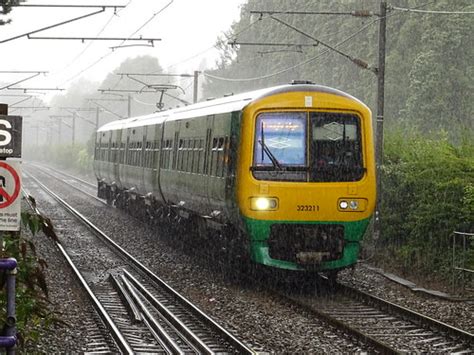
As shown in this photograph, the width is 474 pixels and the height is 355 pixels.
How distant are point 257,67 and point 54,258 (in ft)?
181

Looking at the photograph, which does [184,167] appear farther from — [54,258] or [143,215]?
[143,215]

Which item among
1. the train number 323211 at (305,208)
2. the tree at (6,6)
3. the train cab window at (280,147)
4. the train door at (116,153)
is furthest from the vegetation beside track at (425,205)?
the train door at (116,153)

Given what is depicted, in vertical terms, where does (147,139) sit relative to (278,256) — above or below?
above

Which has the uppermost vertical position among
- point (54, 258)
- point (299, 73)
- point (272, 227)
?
point (299, 73)

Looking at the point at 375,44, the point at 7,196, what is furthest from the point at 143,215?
the point at 375,44

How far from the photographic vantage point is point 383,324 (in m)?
12.0

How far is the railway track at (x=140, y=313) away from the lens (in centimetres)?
1065

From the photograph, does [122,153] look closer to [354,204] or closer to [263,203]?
[263,203]

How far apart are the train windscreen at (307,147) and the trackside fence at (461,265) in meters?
2.06

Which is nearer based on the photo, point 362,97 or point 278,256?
point 278,256

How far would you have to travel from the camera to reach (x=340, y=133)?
1498cm

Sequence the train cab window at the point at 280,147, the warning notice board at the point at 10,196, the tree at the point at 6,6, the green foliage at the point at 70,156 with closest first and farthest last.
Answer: the warning notice board at the point at 10,196 → the train cab window at the point at 280,147 → the tree at the point at 6,6 → the green foliage at the point at 70,156

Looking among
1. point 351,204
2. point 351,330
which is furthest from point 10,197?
point 351,204

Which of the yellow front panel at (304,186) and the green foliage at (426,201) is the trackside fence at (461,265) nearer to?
the green foliage at (426,201)
